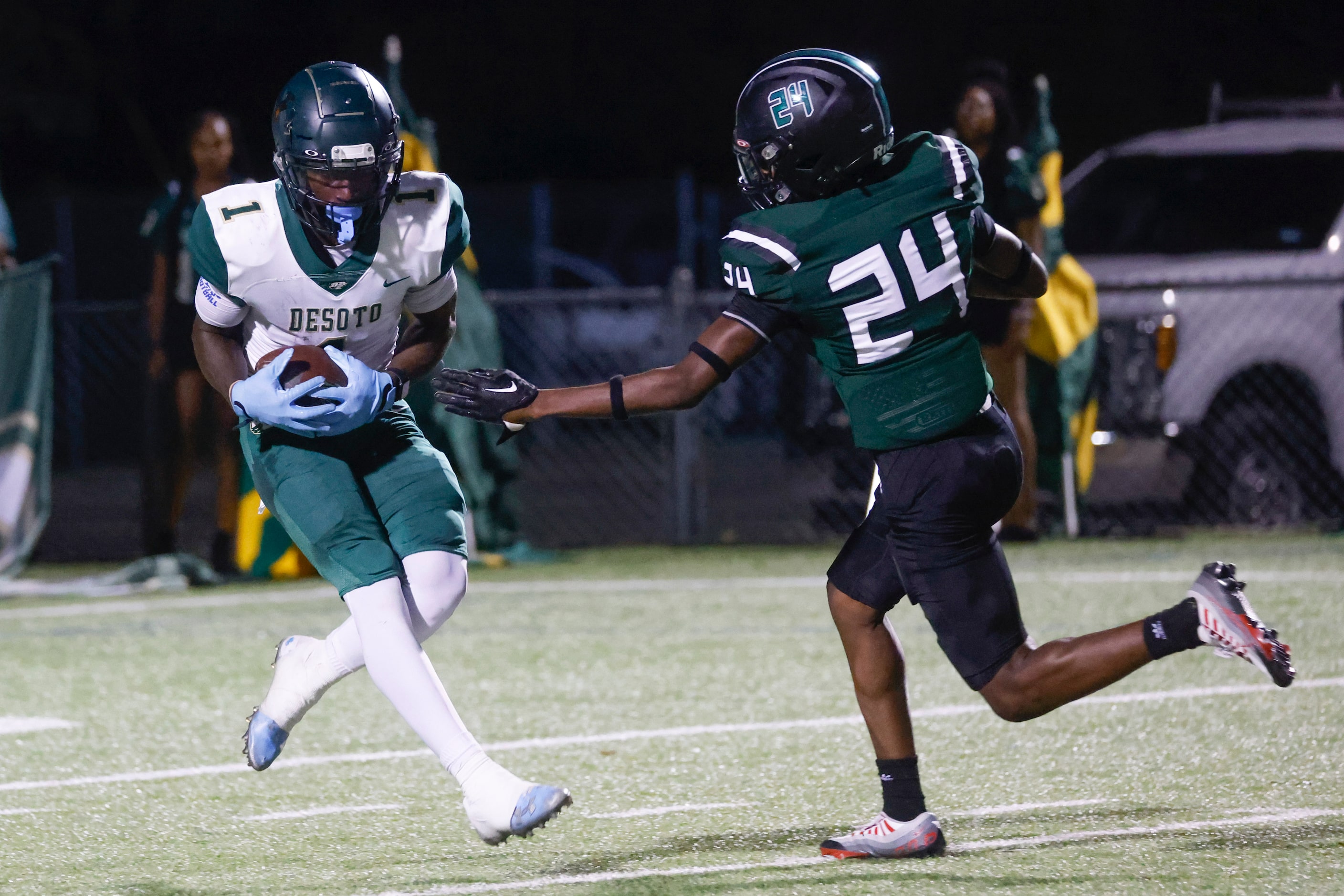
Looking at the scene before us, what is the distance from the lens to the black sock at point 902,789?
4723 mm

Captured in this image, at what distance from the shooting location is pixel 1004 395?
31.7 ft

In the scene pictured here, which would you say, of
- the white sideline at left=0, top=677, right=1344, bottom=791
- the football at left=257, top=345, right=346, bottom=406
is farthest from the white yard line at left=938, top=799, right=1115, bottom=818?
the football at left=257, top=345, right=346, bottom=406

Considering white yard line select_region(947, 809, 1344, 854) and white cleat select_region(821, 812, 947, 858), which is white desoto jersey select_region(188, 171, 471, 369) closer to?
white cleat select_region(821, 812, 947, 858)

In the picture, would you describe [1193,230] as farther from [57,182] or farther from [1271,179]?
[57,182]

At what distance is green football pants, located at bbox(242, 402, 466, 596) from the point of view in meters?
4.77

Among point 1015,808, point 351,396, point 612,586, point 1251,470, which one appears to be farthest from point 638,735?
point 1251,470

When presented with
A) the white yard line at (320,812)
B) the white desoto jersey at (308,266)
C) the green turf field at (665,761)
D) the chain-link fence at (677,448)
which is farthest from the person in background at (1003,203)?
the white desoto jersey at (308,266)

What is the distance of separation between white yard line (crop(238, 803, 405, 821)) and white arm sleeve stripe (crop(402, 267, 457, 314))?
133cm

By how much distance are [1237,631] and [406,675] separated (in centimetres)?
190

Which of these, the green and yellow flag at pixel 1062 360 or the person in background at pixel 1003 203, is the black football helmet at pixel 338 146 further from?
the green and yellow flag at pixel 1062 360

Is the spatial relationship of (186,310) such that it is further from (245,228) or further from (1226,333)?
(1226,333)

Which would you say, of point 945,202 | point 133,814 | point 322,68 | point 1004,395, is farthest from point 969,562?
point 1004,395

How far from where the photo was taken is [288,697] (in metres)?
5.00

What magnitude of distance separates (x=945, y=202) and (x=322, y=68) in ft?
5.05
